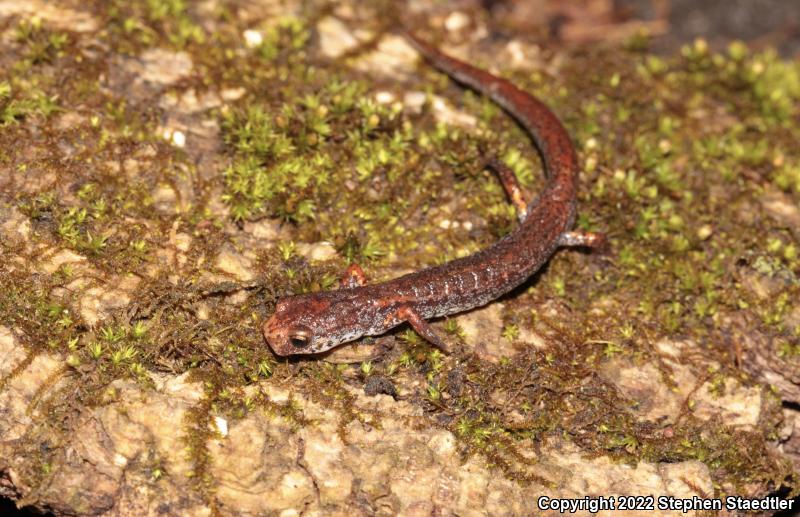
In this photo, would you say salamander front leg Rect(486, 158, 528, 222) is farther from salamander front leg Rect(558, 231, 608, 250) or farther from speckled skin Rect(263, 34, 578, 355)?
salamander front leg Rect(558, 231, 608, 250)

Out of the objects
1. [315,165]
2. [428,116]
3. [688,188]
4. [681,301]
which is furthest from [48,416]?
[688,188]

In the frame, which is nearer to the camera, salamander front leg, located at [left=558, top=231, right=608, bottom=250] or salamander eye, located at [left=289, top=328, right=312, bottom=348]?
salamander eye, located at [left=289, top=328, right=312, bottom=348]

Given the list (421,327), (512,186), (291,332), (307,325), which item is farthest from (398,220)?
(291,332)

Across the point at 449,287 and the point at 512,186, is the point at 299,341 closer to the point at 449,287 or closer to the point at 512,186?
the point at 449,287

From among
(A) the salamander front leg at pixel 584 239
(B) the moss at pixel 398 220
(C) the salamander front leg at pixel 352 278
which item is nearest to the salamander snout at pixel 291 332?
(B) the moss at pixel 398 220

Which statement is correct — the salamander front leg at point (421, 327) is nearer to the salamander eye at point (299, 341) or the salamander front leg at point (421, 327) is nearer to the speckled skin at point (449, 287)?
the speckled skin at point (449, 287)

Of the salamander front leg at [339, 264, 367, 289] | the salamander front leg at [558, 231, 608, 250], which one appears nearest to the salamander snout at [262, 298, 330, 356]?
the salamander front leg at [339, 264, 367, 289]
